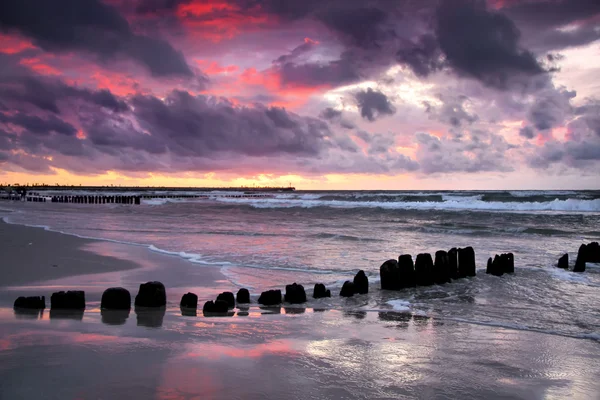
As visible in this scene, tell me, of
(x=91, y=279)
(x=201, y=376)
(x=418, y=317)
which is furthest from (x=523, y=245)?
(x=201, y=376)

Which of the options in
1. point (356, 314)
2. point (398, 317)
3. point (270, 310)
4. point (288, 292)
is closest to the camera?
point (398, 317)

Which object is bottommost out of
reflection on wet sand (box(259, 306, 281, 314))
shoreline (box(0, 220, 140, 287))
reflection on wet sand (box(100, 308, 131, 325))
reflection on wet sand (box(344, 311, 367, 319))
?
reflection on wet sand (box(344, 311, 367, 319))

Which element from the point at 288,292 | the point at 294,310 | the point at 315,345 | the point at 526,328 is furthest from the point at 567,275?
the point at 315,345

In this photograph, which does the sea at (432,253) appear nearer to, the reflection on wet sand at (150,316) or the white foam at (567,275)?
the white foam at (567,275)

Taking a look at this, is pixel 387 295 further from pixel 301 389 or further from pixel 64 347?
pixel 64 347

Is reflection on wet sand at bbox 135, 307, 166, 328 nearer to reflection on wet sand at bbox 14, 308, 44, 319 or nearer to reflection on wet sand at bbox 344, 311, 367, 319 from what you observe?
reflection on wet sand at bbox 14, 308, 44, 319

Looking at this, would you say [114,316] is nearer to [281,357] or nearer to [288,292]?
[288,292]

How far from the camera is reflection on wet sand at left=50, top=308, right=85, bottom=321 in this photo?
6.16 metres

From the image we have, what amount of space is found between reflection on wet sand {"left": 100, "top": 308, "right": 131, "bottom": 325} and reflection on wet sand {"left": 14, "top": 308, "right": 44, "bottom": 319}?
2.60ft

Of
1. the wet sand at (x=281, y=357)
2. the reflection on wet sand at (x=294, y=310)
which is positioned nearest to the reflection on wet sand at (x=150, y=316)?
the wet sand at (x=281, y=357)

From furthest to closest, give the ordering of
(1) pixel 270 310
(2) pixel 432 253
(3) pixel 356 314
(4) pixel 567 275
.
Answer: (2) pixel 432 253 < (4) pixel 567 275 < (1) pixel 270 310 < (3) pixel 356 314

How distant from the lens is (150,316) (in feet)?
21.0

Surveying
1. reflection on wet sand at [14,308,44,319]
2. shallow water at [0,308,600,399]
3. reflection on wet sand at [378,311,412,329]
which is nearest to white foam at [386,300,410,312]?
reflection on wet sand at [378,311,412,329]

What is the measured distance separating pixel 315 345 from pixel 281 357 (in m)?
0.59
